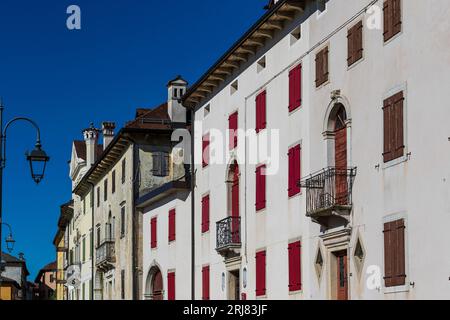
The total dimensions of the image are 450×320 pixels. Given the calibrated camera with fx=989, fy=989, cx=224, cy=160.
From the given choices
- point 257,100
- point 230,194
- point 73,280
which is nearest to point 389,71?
point 257,100

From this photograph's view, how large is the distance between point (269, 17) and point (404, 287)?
11919 millimetres

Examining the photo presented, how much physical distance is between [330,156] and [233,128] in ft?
31.7

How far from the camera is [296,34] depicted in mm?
31328

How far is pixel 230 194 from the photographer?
37625mm

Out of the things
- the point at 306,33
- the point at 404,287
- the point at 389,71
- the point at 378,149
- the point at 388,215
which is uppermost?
the point at 306,33

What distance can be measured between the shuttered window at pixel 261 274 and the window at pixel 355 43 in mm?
9095

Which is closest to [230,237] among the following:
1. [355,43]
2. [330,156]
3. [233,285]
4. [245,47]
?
[233,285]

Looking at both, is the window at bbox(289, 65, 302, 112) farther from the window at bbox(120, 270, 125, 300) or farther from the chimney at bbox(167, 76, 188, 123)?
the window at bbox(120, 270, 125, 300)

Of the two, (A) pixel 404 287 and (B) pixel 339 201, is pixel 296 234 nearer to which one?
(B) pixel 339 201

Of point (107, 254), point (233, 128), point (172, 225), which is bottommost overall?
point (107, 254)

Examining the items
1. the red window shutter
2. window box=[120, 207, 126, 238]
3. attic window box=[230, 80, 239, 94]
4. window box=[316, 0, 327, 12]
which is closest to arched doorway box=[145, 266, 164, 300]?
the red window shutter

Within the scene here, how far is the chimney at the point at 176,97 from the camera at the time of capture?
52156mm

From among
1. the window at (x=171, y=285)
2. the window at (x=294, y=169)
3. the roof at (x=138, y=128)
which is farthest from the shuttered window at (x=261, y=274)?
the roof at (x=138, y=128)

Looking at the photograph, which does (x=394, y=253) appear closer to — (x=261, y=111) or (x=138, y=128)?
(x=261, y=111)
